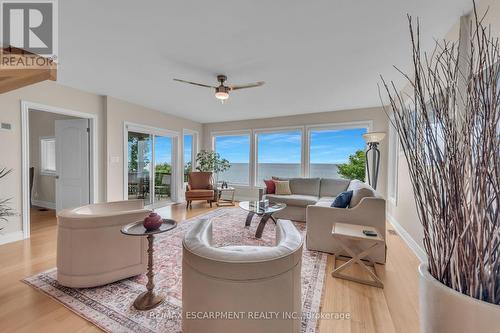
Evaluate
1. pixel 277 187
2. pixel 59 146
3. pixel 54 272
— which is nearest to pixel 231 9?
pixel 54 272

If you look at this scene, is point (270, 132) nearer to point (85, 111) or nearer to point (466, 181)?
point (85, 111)

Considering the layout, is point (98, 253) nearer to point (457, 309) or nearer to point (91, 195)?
point (457, 309)

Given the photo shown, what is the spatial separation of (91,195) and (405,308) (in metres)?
4.97

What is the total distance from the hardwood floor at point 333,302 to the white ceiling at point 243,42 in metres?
2.51

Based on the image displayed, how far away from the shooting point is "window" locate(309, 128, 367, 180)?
5.18 meters

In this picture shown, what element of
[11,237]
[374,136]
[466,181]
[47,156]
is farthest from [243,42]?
[47,156]

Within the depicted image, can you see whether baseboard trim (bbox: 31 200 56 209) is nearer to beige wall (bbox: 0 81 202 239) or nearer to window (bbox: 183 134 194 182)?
beige wall (bbox: 0 81 202 239)

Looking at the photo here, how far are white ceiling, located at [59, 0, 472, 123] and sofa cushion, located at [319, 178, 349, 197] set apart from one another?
1882mm

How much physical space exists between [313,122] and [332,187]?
182 cm

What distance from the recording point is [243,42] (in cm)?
232

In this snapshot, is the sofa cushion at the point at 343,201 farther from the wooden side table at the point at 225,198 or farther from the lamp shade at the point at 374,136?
the wooden side table at the point at 225,198

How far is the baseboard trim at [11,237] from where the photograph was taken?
300 cm

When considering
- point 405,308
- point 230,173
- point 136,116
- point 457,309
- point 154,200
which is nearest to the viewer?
point 457,309

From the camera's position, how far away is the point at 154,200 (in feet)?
18.1
